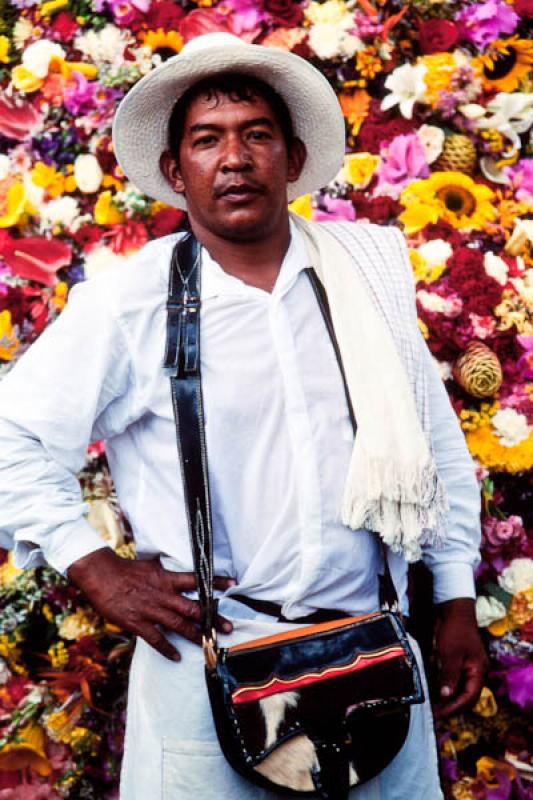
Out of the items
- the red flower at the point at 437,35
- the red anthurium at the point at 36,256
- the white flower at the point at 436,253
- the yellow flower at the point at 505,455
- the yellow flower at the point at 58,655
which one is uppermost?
the red flower at the point at 437,35

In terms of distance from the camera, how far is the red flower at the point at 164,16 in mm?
3121

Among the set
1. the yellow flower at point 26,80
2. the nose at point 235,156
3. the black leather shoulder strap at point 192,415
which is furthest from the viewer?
the yellow flower at point 26,80

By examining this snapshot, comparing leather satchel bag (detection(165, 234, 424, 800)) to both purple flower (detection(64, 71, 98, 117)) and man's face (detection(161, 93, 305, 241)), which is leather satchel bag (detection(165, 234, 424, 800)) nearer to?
man's face (detection(161, 93, 305, 241))

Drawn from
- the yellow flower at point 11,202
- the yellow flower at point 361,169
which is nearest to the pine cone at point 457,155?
the yellow flower at point 361,169

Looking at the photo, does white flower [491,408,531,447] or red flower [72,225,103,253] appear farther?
red flower [72,225,103,253]

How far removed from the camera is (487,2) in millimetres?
3199

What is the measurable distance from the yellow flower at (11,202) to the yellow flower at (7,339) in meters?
0.36

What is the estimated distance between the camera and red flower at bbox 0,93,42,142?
3094 millimetres

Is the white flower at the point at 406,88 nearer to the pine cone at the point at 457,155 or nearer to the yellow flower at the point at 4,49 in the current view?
the pine cone at the point at 457,155

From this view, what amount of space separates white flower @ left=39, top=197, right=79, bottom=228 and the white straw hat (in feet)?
3.05

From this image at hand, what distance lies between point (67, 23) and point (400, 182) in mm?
1404

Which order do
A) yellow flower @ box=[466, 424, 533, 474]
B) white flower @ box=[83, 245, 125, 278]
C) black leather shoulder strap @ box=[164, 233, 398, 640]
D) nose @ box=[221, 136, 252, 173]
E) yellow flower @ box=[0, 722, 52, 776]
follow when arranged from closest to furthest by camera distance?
1. black leather shoulder strap @ box=[164, 233, 398, 640]
2. nose @ box=[221, 136, 252, 173]
3. yellow flower @ box=[0, 722, 52, 776]
4. yellow flower @ box=[466, 424, 533, 474]
5. white flower @ box=[83, 245, 125, 278]

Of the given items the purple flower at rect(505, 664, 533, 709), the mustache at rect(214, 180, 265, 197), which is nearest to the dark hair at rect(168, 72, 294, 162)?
the mustache at rect(214, 180, 265, 197)

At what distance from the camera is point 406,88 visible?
10.3ft
